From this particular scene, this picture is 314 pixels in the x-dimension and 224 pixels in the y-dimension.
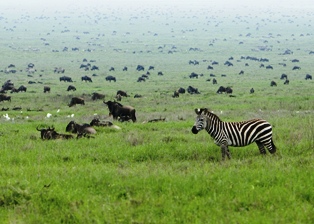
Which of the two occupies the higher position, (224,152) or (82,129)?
(224,152)

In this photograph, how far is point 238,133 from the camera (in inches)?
488

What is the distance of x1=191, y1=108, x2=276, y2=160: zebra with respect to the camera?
12.3m

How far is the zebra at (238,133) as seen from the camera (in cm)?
1230

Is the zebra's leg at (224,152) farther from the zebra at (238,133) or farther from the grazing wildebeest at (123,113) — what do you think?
the grazing wildebeest at (123,113)

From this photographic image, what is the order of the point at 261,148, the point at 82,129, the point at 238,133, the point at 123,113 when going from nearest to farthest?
the point at 238,133
the point at 261,148
the point at 82,129
the point at 123,113

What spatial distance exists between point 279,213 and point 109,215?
105 inches

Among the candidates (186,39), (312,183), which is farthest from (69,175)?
(186,39)

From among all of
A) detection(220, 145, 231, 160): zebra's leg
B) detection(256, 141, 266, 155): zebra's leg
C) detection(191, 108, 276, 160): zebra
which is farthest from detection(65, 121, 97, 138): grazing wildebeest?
detection(256, 141, 266, 155): zebra's leg

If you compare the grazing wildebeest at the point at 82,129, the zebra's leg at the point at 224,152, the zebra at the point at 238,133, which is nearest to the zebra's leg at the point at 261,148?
the zebra at the point at 238,133

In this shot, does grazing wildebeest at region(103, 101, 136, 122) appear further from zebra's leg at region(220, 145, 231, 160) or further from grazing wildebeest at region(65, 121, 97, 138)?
zebra's leg at region(220, 145, 231, 160)

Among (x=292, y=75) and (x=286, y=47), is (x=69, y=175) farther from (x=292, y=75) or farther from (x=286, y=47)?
(x=286, y=47)

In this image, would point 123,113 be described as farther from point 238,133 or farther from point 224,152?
point 224,152

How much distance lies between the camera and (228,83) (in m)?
51.3

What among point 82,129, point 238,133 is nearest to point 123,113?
point 82,129
